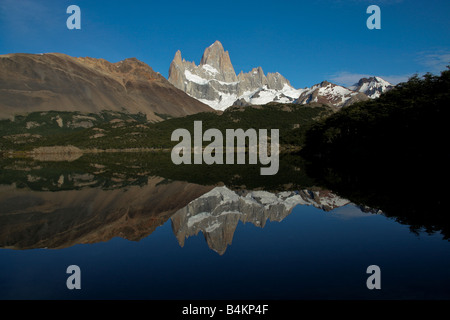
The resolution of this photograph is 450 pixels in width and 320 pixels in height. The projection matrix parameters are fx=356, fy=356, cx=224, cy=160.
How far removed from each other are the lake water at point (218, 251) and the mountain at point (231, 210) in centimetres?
12

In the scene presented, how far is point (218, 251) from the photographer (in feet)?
64.1

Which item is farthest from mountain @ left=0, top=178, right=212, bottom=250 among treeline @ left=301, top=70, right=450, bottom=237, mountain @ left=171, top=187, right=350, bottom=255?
treeline @ left=301, top=70, right=450, bottom=237

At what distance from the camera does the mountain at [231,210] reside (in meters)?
23.0

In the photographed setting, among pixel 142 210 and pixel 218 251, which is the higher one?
pixel 142 210

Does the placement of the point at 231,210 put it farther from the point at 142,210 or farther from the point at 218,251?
the point at 218,251

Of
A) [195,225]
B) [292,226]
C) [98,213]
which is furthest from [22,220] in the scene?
[292,226]

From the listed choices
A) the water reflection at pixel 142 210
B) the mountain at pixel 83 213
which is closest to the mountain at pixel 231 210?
the water reflection at pixel 142 210

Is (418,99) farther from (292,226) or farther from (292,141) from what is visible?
(292,141)

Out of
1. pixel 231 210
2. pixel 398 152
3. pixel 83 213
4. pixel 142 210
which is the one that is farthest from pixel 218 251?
pixel 398 152

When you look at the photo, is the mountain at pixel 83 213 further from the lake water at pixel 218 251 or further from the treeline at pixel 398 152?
the treeline at pixel 398 152

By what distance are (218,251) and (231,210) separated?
12203mm

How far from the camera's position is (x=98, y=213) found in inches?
1217
